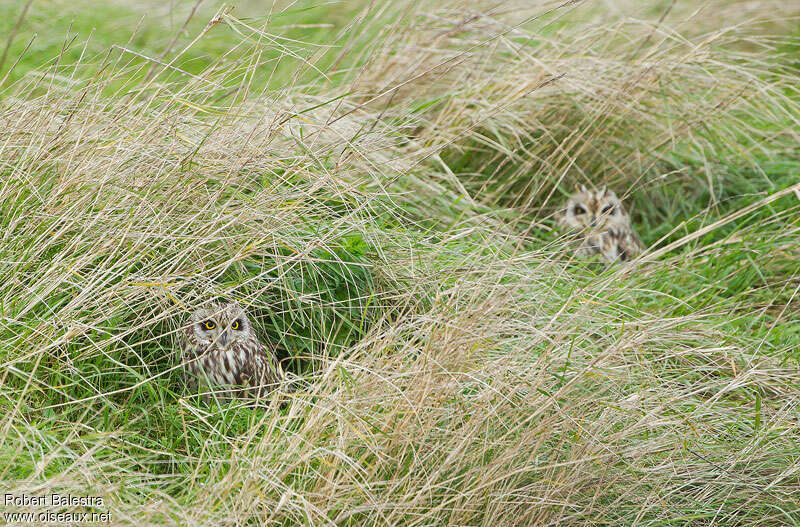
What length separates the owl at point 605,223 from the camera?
3.72 m

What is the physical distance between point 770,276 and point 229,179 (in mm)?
2155

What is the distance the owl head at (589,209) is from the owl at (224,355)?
1647mm

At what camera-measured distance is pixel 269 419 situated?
8.13 feet

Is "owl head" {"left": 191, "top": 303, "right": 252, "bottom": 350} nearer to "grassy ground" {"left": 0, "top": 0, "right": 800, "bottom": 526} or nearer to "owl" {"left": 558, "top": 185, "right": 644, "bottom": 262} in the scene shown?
"grassy ground" {"left": 0, "top": 0, "right": 800, "bottom": 526}

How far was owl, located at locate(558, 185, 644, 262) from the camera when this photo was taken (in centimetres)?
372

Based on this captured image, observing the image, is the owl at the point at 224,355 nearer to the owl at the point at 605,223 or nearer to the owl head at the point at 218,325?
the owl head at the point at 218,325

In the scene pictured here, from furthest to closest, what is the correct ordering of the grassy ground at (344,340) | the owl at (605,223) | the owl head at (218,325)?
the owl at (605,223)
the owl head at (218,325)
the grassy ground at (344,340)

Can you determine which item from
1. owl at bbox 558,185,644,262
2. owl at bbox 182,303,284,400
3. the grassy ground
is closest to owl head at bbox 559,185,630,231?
owl at bbox 558,185,644,262

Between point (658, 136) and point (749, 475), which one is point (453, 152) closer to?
point (658, 136)

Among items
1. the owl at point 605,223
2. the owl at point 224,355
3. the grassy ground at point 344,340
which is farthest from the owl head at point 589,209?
the owl at point 224,355

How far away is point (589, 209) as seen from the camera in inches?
148

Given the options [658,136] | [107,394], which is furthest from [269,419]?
[658,136]

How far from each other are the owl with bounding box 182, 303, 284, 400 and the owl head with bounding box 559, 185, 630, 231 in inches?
64.9

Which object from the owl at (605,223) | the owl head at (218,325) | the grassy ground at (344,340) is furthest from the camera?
the owl at (605,223)
